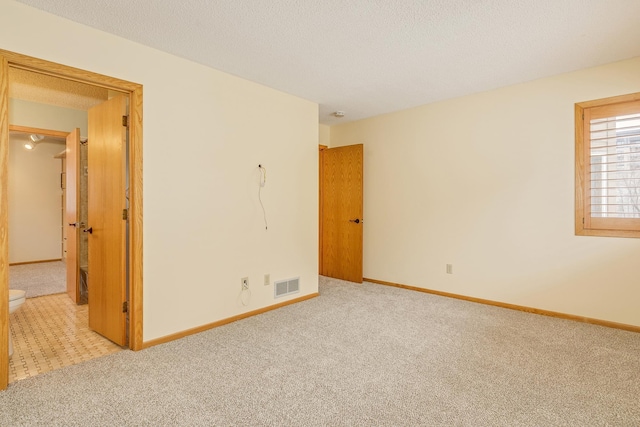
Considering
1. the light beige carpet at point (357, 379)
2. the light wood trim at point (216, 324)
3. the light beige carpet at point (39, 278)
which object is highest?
the light beige carpet at point (39, 278)

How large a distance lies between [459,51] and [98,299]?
382 cm

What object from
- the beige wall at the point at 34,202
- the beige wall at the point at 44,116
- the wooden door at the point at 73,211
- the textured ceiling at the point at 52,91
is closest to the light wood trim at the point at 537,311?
the wooden door at the point at 73,211

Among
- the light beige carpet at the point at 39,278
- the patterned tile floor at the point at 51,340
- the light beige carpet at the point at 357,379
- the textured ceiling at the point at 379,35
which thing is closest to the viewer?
the light beige carpet at the point at 357,379

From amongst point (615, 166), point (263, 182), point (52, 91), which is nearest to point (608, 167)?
Result: point (615, 166)

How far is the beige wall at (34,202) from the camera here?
20.3 ft

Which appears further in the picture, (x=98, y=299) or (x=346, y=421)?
(x=98, y=299)

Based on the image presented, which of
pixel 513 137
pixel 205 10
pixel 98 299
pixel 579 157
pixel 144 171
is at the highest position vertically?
pixel 205 10

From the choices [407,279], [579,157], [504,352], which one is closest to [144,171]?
[504,352]

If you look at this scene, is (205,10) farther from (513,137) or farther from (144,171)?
(513,137)

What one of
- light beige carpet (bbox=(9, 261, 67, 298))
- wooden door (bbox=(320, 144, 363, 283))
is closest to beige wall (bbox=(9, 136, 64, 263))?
light beige carpet (bbox=(9, 261, 67, 298))

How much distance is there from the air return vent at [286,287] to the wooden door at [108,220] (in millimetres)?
Answer: 1530

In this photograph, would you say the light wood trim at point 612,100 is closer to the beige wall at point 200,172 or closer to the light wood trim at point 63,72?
the beige wall at point 200,172

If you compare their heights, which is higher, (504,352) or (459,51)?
(459,51)

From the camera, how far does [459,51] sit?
280 centimetres
